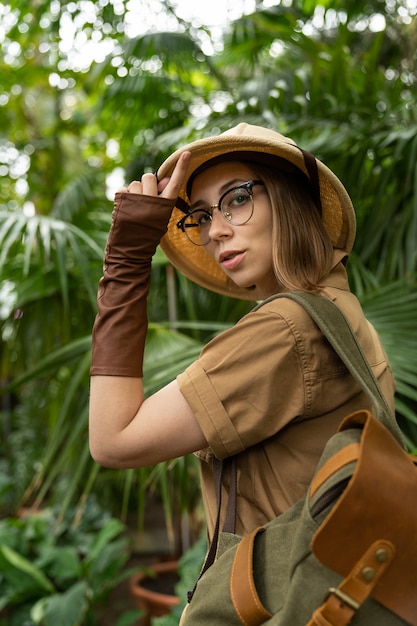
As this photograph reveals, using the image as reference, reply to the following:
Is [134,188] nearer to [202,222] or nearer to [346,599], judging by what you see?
[202,222]

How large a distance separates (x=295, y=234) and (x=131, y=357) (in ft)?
1.03

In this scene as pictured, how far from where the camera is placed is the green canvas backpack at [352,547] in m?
0.72

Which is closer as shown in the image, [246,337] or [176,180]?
[246,337]

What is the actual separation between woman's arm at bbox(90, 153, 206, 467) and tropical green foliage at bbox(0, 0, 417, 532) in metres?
0.68

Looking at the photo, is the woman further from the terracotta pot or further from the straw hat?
the terracotta pot

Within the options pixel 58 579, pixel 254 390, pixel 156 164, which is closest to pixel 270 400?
pixel 254 390

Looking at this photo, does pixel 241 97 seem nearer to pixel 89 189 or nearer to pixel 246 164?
pixel 89 189

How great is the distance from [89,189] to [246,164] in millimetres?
2244

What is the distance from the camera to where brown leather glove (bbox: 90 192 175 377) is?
994 millimetres

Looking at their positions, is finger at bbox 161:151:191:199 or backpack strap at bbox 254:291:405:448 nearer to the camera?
backpack strap at bbox 254:291:405:448

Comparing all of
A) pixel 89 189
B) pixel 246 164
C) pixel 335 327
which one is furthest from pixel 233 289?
pixel 89 189

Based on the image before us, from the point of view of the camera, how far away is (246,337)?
0.91 meters

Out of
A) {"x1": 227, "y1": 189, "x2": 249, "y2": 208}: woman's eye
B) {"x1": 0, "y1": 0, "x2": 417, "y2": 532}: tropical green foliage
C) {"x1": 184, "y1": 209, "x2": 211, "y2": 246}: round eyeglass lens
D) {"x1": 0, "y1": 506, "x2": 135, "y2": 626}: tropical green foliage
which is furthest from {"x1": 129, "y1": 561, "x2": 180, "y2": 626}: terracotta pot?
{"x1": 227, "y1": 189, "x2": 249, "y2": 208}: woman's eye

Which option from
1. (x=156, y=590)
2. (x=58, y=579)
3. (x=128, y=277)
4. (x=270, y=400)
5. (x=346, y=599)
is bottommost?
(x=156, y=590)
